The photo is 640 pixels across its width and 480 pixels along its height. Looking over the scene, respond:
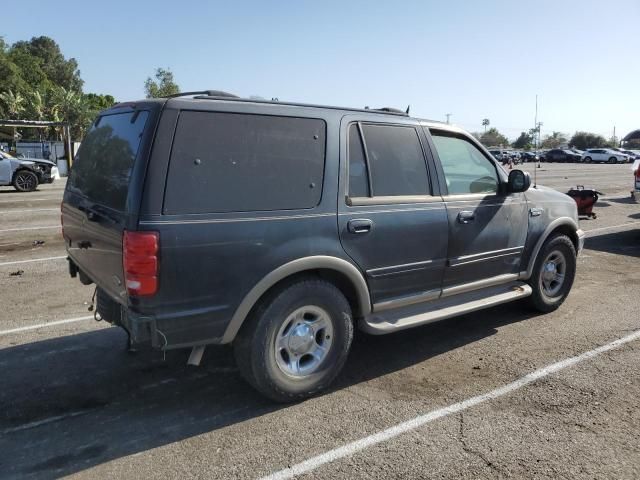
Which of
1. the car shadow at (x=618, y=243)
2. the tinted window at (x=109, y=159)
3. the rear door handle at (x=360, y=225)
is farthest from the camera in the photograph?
the car shadow at (x=618, y=243)

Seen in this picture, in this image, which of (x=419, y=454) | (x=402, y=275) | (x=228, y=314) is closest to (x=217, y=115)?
(x=228, y=314)

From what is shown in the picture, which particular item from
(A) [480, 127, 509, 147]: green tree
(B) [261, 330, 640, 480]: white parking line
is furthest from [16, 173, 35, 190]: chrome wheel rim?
(B) [261, 330, 640, 480]: white parking line

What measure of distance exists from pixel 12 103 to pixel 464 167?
58.8 m

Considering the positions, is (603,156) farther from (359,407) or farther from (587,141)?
(359,407)

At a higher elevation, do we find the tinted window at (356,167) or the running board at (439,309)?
the tinted window at (356,167)

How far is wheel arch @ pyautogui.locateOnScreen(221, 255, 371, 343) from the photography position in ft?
11.2

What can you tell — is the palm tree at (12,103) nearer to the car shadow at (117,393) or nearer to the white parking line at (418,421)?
the car shadow at (117,393)

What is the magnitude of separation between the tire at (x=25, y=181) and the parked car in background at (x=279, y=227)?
1583cm

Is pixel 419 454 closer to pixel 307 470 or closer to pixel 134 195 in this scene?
pixel 307 470

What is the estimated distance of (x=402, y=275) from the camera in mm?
4219

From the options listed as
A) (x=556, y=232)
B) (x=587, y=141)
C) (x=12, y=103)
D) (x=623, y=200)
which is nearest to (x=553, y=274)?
(x=556, y=232)

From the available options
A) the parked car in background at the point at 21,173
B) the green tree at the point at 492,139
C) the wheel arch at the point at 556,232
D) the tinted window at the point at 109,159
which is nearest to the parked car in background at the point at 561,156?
the green tree at the point at 492,139

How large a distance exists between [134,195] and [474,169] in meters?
3.05

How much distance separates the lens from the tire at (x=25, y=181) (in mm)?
18188
